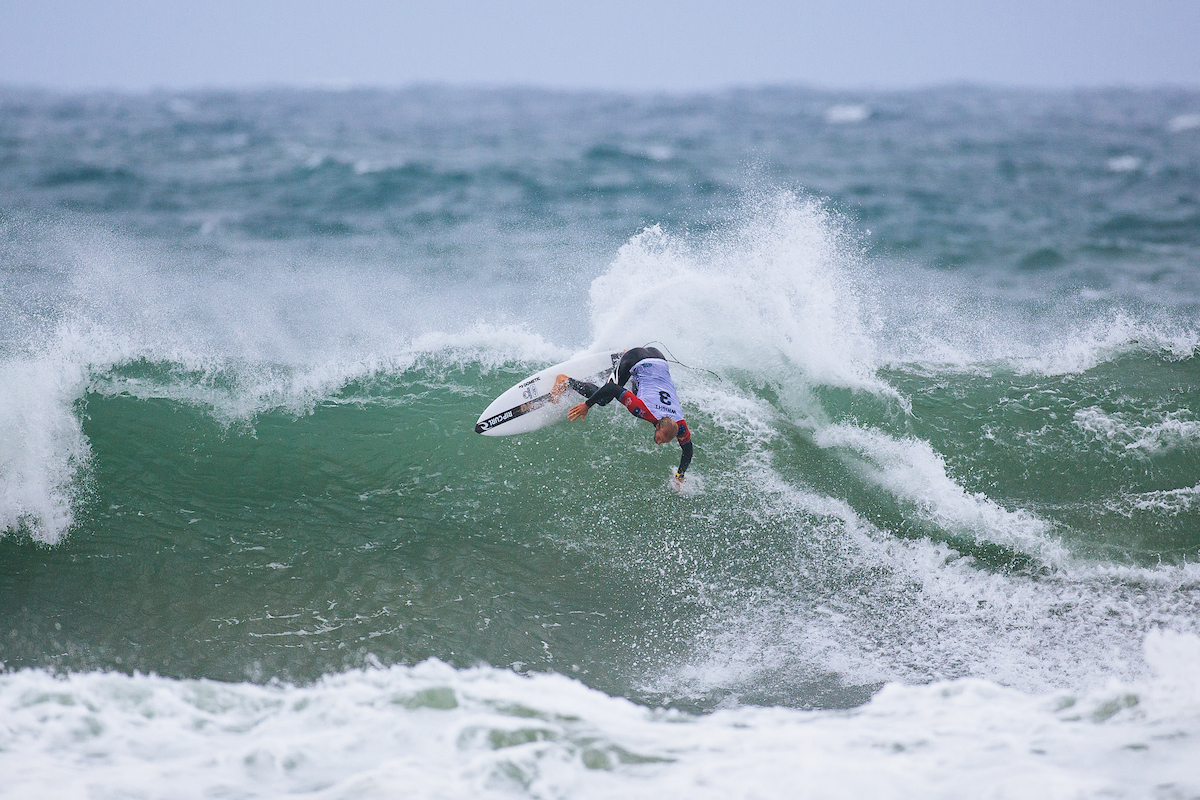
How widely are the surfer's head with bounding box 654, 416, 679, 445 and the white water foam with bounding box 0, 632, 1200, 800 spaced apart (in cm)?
200

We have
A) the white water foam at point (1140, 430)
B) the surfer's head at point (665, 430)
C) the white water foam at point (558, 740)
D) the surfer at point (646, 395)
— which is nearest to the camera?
the white water foam at point (558, 740)

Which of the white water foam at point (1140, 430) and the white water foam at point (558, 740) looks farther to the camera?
the white water foam at point (1140, 430)

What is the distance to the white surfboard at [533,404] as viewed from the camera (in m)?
7.01

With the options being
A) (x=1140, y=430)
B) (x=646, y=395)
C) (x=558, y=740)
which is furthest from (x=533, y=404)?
(x=1140, y=430)

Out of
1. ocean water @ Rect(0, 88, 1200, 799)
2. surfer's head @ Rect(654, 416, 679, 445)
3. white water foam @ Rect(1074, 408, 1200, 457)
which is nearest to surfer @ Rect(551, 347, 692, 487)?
surfer's head @ Rect(654, 416, 679, 445)

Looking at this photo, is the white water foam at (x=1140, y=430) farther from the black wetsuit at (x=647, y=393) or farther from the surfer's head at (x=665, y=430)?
the surfer's head at (x=665, y=430)

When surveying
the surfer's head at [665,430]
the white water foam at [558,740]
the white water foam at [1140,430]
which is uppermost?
the surfer's head at [665,430]

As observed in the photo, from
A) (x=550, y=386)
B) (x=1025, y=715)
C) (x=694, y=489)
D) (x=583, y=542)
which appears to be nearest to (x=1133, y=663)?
(x=1025, y=715)

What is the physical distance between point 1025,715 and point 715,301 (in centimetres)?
498

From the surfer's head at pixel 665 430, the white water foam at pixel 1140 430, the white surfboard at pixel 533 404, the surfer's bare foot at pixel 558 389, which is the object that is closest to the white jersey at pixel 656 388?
the surfer's head at pixel 665 430

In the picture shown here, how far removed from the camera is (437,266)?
12547mm

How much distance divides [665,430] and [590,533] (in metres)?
1.03

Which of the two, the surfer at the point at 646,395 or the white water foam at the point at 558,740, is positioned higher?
the surfer at the point at 646,395

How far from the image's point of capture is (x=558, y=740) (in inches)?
162
